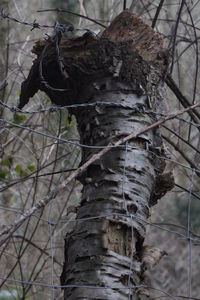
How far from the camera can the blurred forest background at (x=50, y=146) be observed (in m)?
2.57

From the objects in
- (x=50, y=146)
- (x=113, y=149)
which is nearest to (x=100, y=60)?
(x=113, y=149)

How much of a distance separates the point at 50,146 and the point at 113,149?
1977 mm

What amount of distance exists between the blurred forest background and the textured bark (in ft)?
0.29

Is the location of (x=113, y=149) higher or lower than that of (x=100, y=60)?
lower

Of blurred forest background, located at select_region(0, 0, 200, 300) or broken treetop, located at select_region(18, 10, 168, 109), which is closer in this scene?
broken treetop, located at select_region(18, 10, 168, 109)

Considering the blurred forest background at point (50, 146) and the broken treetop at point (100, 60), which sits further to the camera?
the blurred forest background at point (50, 146)

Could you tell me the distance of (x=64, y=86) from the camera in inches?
80.0

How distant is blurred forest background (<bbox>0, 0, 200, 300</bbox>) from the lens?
8.44 feet

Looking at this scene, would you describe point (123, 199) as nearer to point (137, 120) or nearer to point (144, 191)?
point (144, 191)

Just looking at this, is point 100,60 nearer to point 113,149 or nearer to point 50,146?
point 113,149

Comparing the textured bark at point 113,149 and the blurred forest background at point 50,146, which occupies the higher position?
the blurred forest background at point 50,146

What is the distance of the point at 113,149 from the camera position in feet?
5.88

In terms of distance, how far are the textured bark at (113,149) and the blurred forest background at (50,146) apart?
0.29 feet

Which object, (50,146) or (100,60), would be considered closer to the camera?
(100,60)
